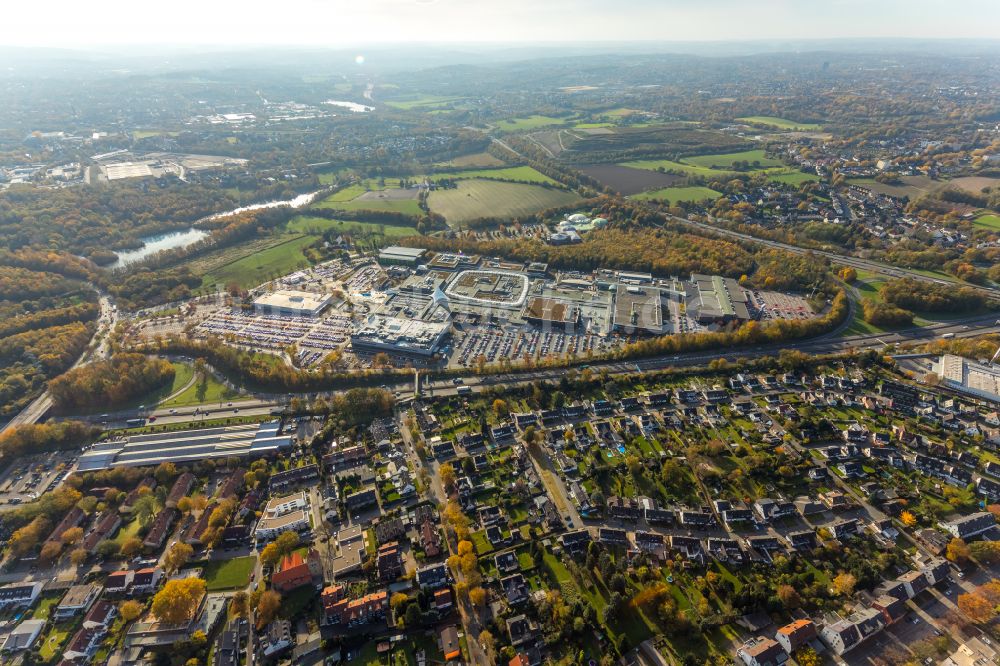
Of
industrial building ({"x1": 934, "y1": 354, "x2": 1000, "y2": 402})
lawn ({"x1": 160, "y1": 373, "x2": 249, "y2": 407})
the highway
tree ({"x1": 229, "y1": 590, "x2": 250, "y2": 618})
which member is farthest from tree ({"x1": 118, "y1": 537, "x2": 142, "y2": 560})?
industrial building ({"x1": 934, "y1": 354, "x2": 1000, "y2": 402})

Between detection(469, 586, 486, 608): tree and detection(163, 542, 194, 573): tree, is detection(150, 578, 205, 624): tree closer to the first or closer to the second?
detection(163, 542, 194, 573): tree

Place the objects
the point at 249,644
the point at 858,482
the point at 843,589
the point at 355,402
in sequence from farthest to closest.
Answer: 1. the point at 355,402
2. the point at 858,482
3. the point at 843,589
4. the point at 249,644

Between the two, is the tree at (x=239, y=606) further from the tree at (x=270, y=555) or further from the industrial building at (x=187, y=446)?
the industrial building at (x=187, y=446)

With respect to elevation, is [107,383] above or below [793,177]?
below

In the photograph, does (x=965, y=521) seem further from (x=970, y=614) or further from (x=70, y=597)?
→ (x=70, y=597)

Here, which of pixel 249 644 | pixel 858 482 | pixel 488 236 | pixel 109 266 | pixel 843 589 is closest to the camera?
pixel 249 644

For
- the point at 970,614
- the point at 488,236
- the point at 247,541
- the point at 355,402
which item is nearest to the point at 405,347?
the point at 355,402

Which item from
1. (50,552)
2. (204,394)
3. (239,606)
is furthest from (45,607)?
(204,394)

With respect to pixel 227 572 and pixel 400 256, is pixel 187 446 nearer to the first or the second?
pixel 227 572
